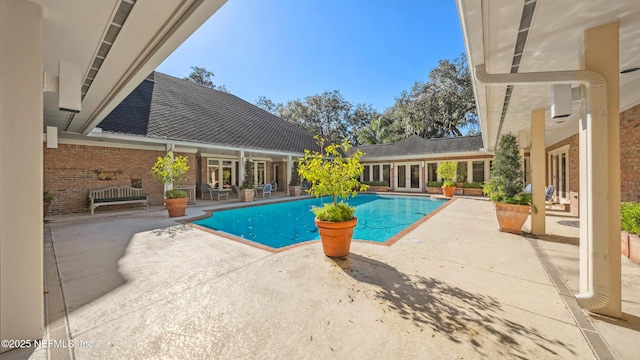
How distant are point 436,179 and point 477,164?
110 inches

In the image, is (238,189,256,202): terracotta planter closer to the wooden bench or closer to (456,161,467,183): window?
the wooden bench

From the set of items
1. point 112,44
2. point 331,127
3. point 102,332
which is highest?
point 331,127

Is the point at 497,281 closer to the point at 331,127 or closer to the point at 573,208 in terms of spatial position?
the point at 573,208

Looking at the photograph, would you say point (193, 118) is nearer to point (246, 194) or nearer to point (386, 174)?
point (246, 194)

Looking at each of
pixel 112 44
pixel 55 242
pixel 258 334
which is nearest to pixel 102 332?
pixel 258 334

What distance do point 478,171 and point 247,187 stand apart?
1544cm

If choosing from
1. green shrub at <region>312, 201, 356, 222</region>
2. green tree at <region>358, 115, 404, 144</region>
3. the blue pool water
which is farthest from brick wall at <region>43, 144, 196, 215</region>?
green tree at <region>358, 115, 404, 144</region>

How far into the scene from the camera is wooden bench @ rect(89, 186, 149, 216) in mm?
8739

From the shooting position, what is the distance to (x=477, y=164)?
1611 centimetres

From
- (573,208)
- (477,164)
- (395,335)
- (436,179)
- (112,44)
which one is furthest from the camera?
(436,179)

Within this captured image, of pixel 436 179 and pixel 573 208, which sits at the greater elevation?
pixel 436 179

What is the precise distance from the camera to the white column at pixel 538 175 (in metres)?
5.73

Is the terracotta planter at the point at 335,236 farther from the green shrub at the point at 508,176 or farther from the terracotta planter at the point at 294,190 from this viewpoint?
the terracotta planter at the point at 294,190

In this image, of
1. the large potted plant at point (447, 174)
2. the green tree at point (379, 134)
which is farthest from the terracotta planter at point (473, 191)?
the green tree at point (379, 134)
